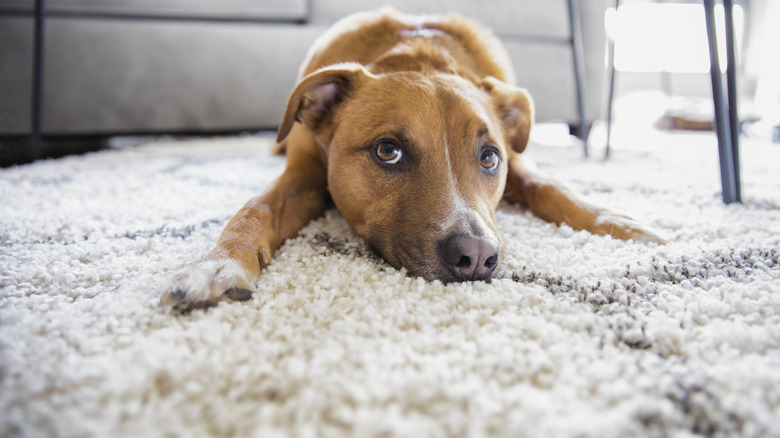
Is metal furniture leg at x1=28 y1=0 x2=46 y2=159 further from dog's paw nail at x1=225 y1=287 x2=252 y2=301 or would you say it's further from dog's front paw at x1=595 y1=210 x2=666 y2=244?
dog's front paw at x1=595 y1=210 x2=666 y2=244

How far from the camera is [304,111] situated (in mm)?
1754

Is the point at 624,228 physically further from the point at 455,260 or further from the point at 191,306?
the point at 191,306

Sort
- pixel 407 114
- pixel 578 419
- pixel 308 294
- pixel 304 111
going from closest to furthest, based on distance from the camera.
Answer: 1. pixel 578 419
2. pixel 308 294
3. pixel 407 114
4. pixel 304 111

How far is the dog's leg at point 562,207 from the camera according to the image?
4.87 ft

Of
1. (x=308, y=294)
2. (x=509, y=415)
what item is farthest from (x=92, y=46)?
(x=509, y=415)

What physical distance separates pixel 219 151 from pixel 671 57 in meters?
10.2

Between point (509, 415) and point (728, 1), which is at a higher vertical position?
point (728, 1)

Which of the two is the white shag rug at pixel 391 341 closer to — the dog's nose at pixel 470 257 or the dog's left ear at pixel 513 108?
the dog's nose at pixel 470 257

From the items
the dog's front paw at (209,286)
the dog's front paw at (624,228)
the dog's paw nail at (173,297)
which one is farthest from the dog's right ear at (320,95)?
the dog's front paw at (624,228)

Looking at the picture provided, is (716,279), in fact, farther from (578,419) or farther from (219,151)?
(219,151)

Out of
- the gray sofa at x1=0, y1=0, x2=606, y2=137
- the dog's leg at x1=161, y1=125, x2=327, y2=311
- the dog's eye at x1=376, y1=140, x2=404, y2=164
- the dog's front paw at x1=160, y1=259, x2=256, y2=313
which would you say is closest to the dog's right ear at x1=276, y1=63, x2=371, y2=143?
the dog's leg at x1=161, y1=125, x2=327, y2=311

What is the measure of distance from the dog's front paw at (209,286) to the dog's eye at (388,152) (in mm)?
605

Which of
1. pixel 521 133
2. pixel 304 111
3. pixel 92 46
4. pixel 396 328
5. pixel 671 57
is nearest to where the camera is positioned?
pixel 396 328

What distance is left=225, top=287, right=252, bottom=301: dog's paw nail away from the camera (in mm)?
1019
